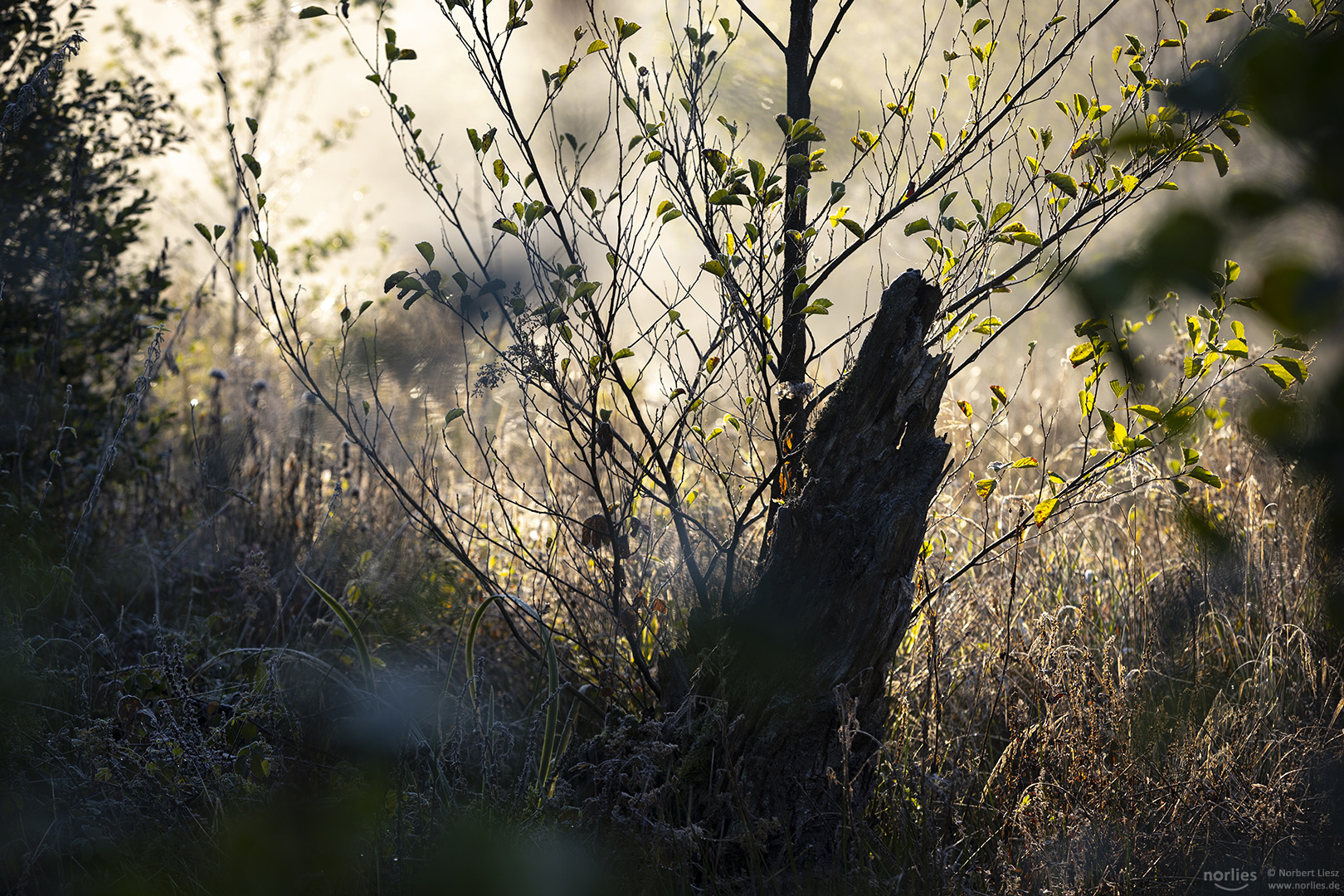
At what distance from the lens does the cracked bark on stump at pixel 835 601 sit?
195cm

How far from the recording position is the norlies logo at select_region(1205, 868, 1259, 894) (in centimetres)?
188

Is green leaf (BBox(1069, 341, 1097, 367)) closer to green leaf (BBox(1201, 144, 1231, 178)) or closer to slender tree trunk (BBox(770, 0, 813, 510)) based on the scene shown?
green leaf (BBox(1201, 144, 1231, 178))

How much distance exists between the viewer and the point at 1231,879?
1.91m

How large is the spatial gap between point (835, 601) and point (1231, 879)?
3.37ft

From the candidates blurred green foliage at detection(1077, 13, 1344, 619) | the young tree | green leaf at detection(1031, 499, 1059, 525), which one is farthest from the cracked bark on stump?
blurred green foliage at detection(1077, 13, 1344, 619)

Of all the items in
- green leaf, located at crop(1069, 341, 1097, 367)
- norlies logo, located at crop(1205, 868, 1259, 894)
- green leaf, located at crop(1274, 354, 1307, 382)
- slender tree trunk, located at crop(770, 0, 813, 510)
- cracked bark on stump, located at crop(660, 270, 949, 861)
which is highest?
slender tree trunk, located at crop(770, 0, 813, 510)

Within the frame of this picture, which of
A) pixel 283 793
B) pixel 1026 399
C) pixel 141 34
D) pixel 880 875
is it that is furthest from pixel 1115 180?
pixel 141 34

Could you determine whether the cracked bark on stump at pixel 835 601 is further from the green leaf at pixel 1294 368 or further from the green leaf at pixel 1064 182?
the green leaf at pixel 1294 368

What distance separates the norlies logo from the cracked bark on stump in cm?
74

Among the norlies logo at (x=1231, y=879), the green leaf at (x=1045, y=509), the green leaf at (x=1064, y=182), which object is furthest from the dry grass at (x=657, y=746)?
the green leaf at (x=1064, y=182)

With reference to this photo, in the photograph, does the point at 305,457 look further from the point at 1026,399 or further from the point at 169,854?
the point at 1026,399

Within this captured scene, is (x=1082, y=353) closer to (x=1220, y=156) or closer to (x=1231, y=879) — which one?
(x=1220, y=156)

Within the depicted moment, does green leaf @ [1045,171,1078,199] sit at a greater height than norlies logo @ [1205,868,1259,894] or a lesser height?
greater

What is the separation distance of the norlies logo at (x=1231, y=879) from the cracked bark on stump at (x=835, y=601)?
2.43 ft
